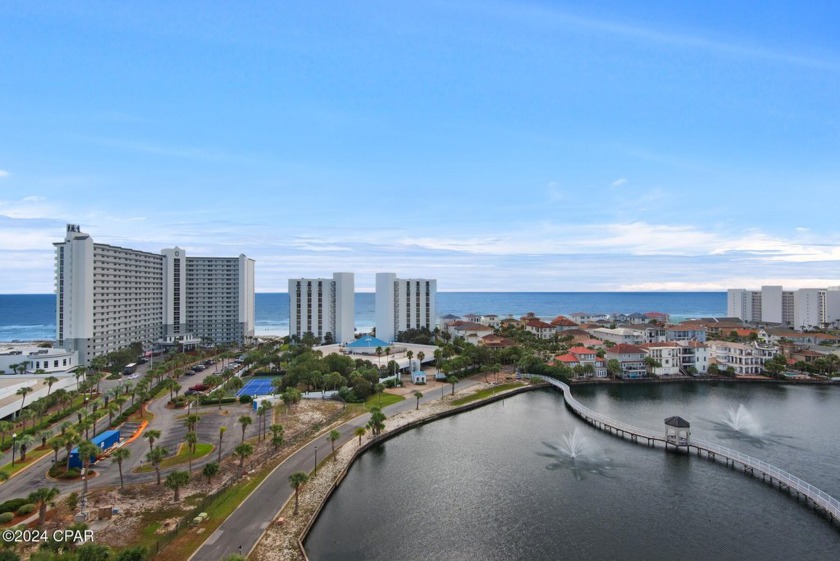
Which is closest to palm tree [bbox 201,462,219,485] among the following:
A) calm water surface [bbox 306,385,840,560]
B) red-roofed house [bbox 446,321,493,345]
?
calm water surface [bbox 306,385,840,560]

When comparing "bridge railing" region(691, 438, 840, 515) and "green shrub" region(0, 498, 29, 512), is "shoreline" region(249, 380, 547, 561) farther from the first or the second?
"bridge railing" region(691, 438, 840, 515)

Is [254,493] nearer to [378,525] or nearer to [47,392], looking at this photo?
[378,525]

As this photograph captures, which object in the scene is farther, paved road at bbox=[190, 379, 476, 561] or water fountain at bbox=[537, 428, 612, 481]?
water fountain at bbox=[537, 428, 612, 481]

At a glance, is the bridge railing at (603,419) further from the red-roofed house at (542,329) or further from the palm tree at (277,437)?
the red-roofed house at (542,329)

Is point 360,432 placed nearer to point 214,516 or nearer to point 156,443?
point 214,516

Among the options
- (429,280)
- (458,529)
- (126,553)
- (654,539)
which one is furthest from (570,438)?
(429,280)
